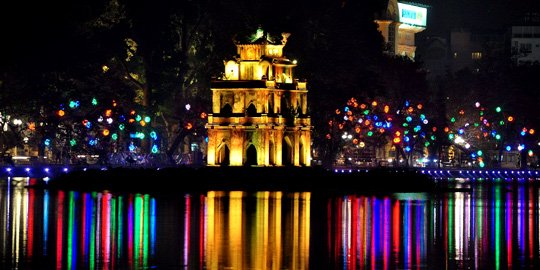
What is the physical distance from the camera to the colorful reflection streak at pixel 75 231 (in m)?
45.4

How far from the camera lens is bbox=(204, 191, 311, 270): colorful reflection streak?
151ft

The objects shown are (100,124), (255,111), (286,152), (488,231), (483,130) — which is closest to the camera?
(488,231)

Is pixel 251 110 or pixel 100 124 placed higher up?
pixel 100 124

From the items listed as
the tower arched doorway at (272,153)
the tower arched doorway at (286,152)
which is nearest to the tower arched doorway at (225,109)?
the tower arched doorway at (272,153)

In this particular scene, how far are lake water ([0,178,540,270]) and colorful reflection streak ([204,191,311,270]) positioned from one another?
4 cm

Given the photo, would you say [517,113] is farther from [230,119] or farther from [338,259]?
[338,259]

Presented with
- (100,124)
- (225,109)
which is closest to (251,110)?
(225,109)

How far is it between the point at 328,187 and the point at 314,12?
37.2 m

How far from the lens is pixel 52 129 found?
394 ft

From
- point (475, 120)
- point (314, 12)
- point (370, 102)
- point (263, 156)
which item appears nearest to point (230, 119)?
point (263, 156)

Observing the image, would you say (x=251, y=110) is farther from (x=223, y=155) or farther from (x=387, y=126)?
(x=387, y=126)

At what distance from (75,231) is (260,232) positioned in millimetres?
6534

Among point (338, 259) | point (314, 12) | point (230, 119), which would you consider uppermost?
point (314, 12)

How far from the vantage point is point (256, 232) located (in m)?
56.4
